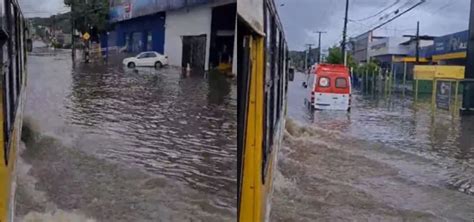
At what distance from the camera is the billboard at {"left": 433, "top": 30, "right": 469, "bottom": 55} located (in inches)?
1770

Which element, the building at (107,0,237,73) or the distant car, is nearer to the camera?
the building at (107,0,237,73)

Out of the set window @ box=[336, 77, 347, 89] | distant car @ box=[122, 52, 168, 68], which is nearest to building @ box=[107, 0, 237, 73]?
distant car @ box=[122, 52, 168, 68]

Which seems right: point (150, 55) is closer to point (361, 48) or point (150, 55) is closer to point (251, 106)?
point (251, 106)

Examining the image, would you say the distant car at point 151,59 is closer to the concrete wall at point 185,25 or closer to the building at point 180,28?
the building at point 180,28

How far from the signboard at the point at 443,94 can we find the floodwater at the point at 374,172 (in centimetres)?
498

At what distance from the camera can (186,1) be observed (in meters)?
13.3

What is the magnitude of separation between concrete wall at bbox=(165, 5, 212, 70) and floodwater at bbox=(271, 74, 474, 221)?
3.03 metres

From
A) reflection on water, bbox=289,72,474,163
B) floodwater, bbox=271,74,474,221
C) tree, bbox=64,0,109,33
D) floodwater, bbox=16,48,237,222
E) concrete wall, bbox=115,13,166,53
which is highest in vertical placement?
tree, bbox=64,0,109,33

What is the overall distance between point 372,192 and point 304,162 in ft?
8.26

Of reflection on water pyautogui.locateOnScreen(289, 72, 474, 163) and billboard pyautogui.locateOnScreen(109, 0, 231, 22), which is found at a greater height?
billboard pyautogui.locateOnScreen(109, 0, 231, 22)

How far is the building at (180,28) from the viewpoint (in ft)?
43.2

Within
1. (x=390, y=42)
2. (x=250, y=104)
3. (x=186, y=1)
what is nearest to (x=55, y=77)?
(x=186, y=1)

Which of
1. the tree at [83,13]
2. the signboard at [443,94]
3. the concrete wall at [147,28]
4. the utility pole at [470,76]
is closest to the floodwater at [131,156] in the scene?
the concrete wall at [147,28]

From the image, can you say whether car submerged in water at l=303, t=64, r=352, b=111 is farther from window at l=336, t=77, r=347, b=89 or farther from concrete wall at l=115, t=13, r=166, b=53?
concrete wall at l=115, t=13, r=166, b=53
